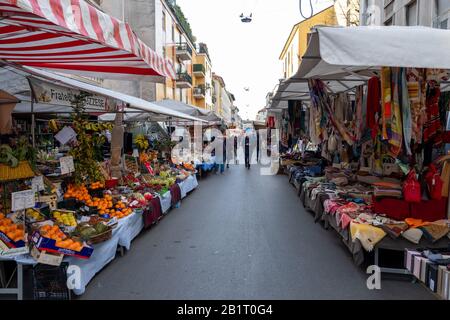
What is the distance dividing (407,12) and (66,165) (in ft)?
40.9

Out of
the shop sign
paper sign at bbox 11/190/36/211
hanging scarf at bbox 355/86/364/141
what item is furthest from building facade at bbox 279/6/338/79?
paper sign at bbox 11/190/36/211

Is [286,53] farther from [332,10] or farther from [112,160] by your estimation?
[112,160]

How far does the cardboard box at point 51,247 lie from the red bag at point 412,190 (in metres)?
3.89

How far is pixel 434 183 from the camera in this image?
462 centimetres

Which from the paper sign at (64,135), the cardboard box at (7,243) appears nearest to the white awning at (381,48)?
the cardboard box at (7,243)

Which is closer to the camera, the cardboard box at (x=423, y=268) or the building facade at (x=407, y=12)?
the cardboard box at (x=423, y=268)

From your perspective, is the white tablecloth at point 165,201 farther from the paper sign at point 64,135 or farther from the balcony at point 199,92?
the balcony at point 199,92

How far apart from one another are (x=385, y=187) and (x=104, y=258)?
3829mm

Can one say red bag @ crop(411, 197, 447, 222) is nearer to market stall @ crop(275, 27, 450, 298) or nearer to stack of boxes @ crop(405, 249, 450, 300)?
market stall @ crop(275, 27, 450, 298)

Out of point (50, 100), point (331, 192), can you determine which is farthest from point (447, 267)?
point (50, 100)

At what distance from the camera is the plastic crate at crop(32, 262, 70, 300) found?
3.71 metres

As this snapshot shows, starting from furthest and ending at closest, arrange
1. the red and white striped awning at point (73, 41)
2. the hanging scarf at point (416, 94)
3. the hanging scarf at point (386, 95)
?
the hanging scarf at point (386, 95) < the hanging scarf at point (416, 94) < the red and white striped awning at point (73, 41)

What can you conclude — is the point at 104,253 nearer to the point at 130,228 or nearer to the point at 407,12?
the point at 130,228

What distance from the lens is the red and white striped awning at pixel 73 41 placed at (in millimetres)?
2428
